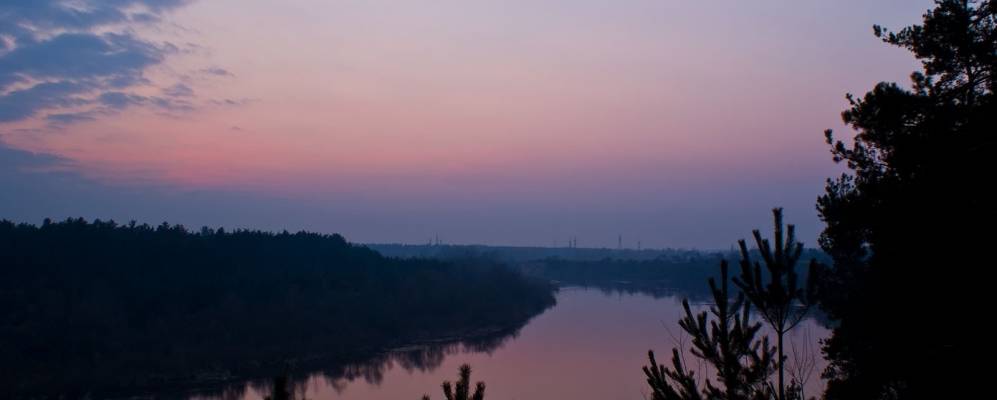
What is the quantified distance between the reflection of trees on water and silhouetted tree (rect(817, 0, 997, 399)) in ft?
59.6

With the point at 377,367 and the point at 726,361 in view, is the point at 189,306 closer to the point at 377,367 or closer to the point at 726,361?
the point at 377,367

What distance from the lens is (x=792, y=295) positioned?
508 cm

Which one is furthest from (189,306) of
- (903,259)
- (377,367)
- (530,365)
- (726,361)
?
(726,361)

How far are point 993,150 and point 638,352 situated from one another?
1096 inches

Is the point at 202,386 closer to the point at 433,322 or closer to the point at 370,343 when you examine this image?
the point at 370,343

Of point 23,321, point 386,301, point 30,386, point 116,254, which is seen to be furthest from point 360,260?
point 30,386

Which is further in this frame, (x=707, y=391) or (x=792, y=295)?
(x=707, y=391)

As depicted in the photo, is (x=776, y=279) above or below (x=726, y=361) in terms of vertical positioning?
above

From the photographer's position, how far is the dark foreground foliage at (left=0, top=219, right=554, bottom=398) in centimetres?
3203

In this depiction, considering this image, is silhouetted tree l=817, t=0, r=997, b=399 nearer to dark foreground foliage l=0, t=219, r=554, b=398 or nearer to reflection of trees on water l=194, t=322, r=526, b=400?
reflection of trees on water l=194, t=322, r=526, b=400

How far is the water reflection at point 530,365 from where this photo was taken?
26.5 meters

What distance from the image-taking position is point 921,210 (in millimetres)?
7355

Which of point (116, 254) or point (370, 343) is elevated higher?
point (116, 254)

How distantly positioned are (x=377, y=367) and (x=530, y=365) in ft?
22.9
